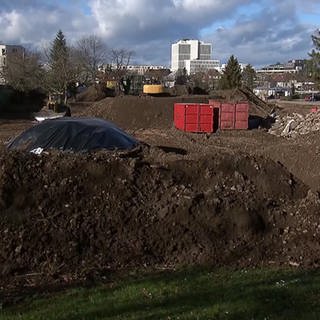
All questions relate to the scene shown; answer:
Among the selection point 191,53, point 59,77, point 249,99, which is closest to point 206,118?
Answer: point 249,99

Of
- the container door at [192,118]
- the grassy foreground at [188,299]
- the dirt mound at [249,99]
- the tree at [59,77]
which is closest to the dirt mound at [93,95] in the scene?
the tree at [59,77]

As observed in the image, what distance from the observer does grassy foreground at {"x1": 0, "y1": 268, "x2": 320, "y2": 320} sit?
533cm

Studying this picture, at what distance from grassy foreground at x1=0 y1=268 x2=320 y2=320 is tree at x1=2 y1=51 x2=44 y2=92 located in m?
56.4

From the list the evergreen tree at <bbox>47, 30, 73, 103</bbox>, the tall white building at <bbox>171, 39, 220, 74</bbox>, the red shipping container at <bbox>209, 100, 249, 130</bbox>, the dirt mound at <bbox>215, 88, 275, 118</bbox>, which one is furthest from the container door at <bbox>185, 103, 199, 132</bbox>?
the tall white building at <bbox>171, 39, 220, 74</bbox>

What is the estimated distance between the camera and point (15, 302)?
19.6 ft

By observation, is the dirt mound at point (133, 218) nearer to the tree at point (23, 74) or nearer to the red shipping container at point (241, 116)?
the red shipping container at point (241, 116)

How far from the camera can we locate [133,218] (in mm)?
8258

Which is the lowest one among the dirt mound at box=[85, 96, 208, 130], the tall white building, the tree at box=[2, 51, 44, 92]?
the dirt mound at box=[85, 96, 208, 130]

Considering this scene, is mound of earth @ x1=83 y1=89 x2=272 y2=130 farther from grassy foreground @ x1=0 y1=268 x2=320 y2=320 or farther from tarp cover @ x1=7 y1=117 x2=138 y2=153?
grassy foreground @ x1=0 y1=268 x2=320 y2=320

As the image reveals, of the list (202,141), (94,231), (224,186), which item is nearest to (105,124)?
(224,186)

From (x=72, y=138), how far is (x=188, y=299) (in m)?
9.24

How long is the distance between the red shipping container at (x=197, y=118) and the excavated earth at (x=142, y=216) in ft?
72.9

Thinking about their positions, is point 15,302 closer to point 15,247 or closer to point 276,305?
point 15,247

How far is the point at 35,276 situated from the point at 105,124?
30.0 feet
